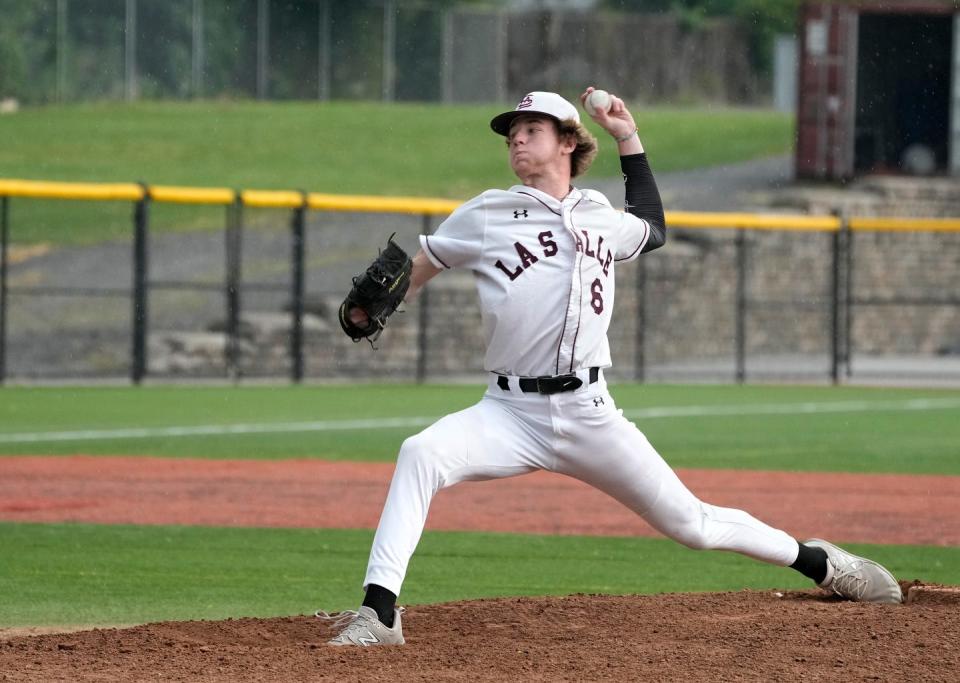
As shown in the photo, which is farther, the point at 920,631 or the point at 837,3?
the point at 837,3

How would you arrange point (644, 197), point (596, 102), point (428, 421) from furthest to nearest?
point (428, 421) < point (644, 197) < point (596, 102)

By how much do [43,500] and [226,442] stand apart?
3544 mm

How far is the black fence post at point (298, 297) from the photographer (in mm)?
19828

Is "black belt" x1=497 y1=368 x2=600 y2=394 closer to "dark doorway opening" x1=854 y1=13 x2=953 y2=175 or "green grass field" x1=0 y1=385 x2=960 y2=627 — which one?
"green grass field" x1=0 y1=385 x2=960 y2=627

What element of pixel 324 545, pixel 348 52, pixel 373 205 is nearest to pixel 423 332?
pixel 373 205

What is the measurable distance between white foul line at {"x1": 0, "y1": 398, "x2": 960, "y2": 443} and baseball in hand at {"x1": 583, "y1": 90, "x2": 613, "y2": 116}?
8.35 meters

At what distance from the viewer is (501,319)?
5.34 meters

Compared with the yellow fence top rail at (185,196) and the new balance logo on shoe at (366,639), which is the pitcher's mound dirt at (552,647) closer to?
the new balance logo on shoe at (366,639)

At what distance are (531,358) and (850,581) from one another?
171 cm

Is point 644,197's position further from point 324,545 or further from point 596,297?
point 324,545

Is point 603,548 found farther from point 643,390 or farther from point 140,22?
point 140,22

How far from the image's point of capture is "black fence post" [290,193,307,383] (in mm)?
19828

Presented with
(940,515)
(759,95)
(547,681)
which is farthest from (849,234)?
(759,95)

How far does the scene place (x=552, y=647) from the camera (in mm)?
5344
